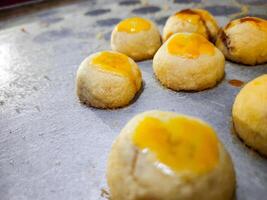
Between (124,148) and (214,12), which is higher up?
(124,148)

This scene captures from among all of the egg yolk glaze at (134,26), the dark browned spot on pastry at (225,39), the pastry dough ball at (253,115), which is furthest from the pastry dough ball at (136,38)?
the pastry dough ball at (253,115)

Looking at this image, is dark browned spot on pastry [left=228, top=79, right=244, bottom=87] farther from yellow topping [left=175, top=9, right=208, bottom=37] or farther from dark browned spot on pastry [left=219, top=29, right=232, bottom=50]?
yellow topping [left=175, top=9, right=208, bottom=37]

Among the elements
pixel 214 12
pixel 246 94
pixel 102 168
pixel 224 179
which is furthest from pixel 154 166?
pixel 214 12

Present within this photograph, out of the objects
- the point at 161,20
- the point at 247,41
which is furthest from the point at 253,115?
the point at 161,20

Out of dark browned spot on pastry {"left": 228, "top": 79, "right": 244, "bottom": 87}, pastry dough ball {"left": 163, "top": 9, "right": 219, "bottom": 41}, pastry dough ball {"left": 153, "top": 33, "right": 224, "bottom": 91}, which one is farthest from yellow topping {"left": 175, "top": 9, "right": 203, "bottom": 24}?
dark browned spot on pastry {"left": 228, "top": 79, "right": 244, "bottom": 87}

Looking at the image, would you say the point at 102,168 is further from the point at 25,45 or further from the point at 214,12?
the point at 214,12

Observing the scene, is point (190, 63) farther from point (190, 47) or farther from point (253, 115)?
point (253, 115)
